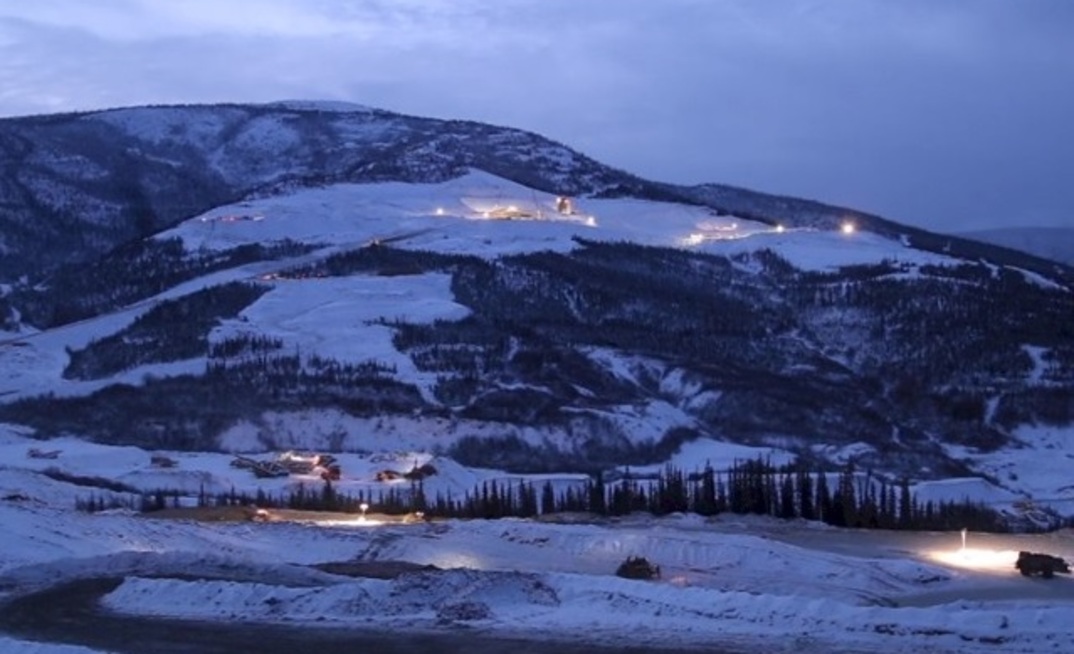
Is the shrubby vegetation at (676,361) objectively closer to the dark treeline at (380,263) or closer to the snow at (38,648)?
the dark treeline at (380,263)

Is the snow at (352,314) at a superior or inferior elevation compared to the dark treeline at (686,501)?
superior

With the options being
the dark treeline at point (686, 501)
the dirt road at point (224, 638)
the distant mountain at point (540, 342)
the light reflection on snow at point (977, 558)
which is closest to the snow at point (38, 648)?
the dirt road at point (224, 638)

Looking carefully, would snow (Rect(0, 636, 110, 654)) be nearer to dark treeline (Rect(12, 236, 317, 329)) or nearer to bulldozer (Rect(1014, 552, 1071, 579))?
bulldozer (Rect(1014, 552, 1071, 579))

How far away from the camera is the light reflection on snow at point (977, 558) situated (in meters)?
31.0

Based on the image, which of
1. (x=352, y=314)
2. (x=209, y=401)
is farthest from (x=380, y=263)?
(x=209, y=401)

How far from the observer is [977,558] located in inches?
1287

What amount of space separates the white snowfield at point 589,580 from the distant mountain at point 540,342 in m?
36.6

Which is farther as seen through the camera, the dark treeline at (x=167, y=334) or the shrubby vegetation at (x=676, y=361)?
the dark treeline at (x=167, y=334)

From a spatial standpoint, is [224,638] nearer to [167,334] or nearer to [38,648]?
[38,648]

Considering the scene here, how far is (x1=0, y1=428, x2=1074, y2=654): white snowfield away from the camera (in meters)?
20.6

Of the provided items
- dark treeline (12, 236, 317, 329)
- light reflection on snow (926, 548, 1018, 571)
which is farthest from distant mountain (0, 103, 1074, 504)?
light reflection on snow (926, 548, 1018, 571)

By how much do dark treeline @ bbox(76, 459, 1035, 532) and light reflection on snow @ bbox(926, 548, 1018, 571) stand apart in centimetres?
712

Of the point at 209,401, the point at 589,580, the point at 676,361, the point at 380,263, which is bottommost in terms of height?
the point at 209,401

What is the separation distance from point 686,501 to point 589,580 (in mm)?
21696
